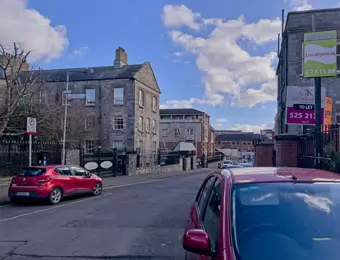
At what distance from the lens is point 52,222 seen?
10.0 metres

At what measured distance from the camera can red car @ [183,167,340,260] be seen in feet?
9.12

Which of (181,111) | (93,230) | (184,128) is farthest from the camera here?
(181,111)

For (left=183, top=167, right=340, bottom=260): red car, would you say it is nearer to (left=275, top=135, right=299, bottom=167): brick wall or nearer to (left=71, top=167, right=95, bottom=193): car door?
(left=275, top=135, right=299, bottom=167): brick wall

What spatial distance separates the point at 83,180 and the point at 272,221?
1367 cm

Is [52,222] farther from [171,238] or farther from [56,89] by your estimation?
[56,89]

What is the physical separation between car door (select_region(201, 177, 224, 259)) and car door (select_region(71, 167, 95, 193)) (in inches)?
486

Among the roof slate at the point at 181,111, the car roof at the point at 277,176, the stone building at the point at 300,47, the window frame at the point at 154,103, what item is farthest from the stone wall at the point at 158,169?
the roof slate at the point at 181,111

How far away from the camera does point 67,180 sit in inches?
588

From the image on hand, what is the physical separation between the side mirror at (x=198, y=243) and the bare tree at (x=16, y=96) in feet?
56.9

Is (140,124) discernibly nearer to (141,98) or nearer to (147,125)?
(147,125)

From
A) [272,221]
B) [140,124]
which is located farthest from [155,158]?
[272,221]

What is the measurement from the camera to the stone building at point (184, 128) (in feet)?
251

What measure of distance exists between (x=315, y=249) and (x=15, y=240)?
269 inches

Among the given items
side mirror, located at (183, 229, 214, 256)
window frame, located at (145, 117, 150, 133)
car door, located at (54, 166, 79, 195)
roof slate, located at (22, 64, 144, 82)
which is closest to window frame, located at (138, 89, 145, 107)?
window frame, located at (145, 117, 150, 133)
